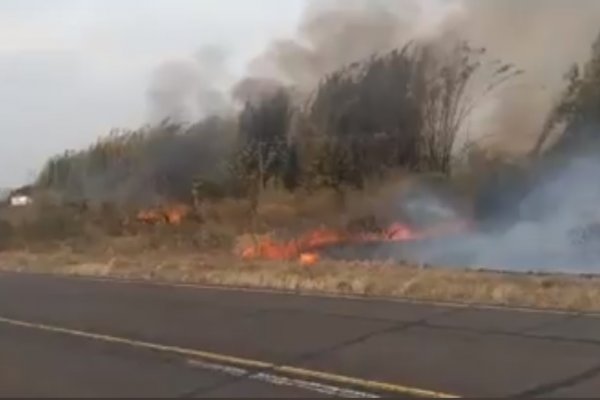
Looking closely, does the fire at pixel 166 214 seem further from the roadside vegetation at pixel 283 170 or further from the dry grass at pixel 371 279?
the dry grass at pixel 371 279

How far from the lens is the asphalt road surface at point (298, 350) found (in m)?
8.34

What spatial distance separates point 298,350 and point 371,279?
7.53 meters

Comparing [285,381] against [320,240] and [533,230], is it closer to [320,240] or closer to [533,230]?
[320,240]

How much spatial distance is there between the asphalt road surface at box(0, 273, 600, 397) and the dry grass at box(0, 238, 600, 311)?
1.34 meters

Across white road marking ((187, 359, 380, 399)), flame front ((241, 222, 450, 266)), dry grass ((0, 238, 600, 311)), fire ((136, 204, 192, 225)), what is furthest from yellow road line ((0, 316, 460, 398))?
fire ((136, 204, 192, 225))

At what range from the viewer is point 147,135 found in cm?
4975

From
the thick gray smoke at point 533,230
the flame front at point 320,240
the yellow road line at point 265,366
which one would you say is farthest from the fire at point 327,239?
the yellow road line at point 265,366

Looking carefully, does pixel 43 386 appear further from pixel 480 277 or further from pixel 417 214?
pixel 417 214

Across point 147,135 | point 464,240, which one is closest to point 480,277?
point 464,240

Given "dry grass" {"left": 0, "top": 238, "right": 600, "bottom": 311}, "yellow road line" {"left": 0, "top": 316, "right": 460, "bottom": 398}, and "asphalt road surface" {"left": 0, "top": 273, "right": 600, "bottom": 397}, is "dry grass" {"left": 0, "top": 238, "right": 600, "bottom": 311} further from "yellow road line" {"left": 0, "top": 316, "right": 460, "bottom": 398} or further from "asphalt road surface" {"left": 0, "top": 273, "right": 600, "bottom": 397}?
"yellow road line" {"left": 0, "top": 316, "right": 460, "bottom": 398}

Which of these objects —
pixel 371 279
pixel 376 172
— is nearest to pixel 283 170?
pixel 376 172

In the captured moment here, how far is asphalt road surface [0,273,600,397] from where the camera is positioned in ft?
27.3

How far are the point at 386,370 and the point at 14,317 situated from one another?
8.60m

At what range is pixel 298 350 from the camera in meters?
10.5
